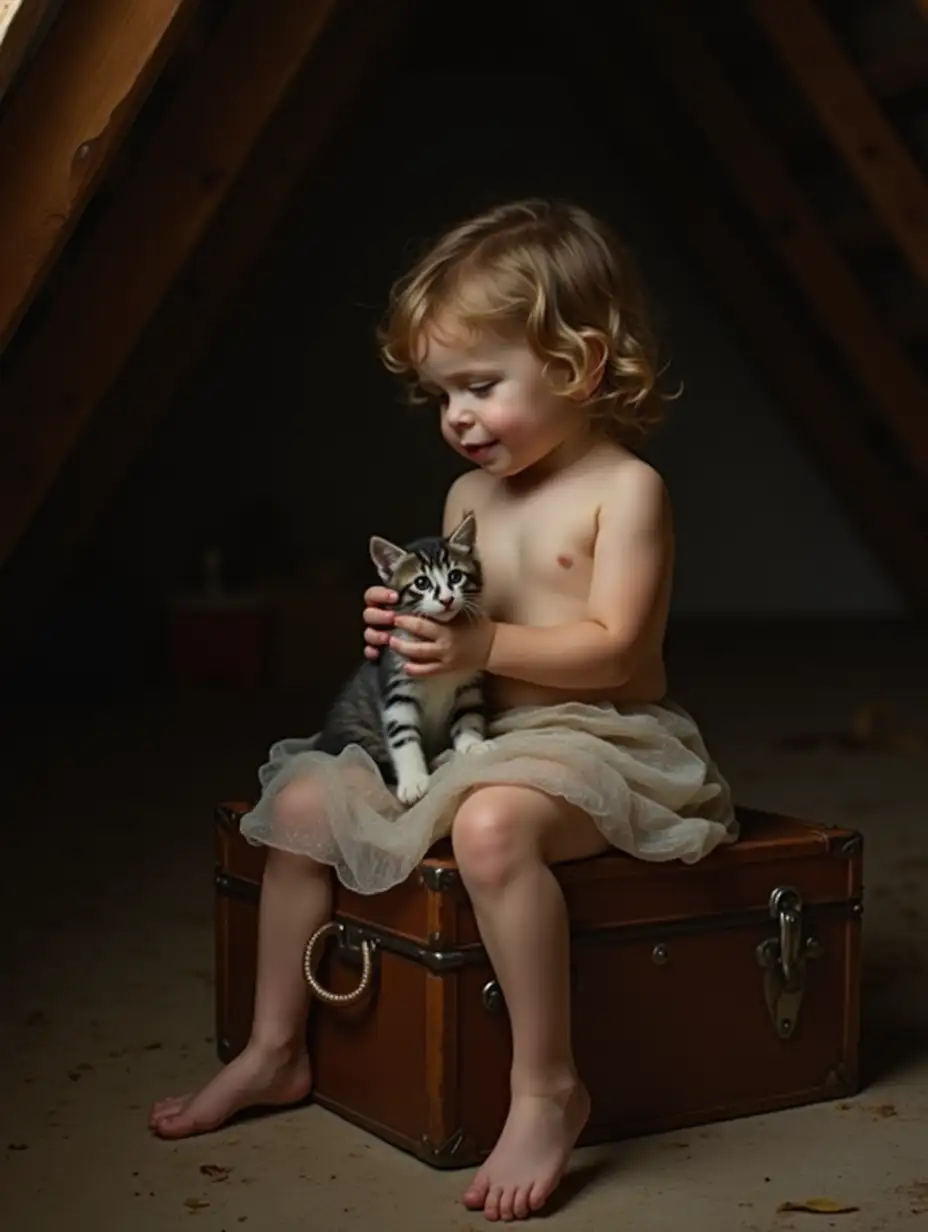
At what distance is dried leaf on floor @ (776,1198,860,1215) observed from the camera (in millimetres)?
1413

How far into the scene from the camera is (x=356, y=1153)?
5.08 feet

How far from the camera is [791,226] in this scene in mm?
4207

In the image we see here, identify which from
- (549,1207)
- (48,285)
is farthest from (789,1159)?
(48,285)

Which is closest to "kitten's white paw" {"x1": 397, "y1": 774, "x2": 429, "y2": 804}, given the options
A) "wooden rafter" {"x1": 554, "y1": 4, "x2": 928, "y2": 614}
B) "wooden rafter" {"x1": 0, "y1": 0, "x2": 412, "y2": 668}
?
"wooden rafter" {"x1": 0, "y1": 0, "x2": 412, "y2": 668}

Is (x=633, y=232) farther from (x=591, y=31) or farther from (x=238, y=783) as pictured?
(x=238, y=783)

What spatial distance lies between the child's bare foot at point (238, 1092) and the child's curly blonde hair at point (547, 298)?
2.12 feet

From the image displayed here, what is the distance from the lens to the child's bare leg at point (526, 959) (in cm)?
146

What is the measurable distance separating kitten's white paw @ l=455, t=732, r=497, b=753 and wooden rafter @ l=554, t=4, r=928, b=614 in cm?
326

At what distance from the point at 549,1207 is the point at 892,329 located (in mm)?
3285

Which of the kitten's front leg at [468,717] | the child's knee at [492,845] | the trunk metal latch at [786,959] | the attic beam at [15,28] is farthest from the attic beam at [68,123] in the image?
the trunk metal latch at [786,959]

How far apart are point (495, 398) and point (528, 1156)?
0.66 m

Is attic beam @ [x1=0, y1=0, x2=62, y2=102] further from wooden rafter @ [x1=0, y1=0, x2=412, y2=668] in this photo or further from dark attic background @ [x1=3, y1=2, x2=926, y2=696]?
dark attic background @ [x1=3, y1=2, x2=926, y2=696]

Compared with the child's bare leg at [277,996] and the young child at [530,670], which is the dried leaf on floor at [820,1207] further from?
the child's bare leg at [277,996]

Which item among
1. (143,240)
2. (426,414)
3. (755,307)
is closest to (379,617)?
(143,240)
